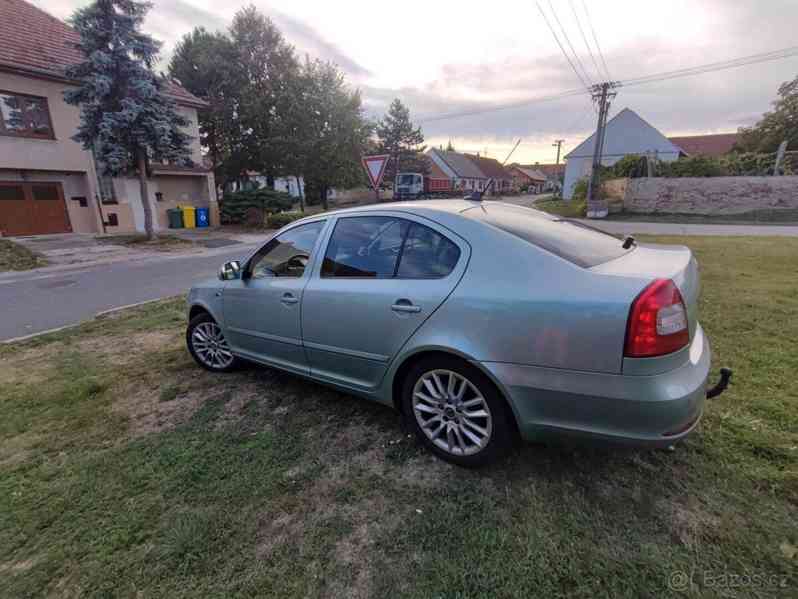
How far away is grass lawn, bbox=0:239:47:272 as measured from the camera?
34.5 ft

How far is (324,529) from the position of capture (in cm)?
206

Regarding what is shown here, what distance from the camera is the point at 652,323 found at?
1827 mm

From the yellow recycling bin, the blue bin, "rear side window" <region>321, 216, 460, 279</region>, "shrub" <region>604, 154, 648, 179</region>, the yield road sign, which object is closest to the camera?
"rear side window" <region>321, 216, 460, 279</region>

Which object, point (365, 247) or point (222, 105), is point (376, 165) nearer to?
point (365, 247)

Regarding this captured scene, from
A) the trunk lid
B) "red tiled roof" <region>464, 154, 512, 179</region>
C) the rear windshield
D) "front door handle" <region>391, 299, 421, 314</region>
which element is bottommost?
"front door handle" <region>391, 299, 421, 314</region>

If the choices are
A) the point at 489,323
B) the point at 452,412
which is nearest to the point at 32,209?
the point at 452,412

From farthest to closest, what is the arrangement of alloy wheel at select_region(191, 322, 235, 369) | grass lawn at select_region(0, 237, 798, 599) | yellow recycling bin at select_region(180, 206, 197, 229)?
yellow recycling bin at select_region(180, 206, 197, 229) → alloy wheel at select_region(191, 322, 235, 369) → grass lawn at select_region(0, 237, 798, 599)

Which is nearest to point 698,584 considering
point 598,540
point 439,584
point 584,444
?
point 598,540

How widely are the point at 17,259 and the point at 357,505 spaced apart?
13.8 meters

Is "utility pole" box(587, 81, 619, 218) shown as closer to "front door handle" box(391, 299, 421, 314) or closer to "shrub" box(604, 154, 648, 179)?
"shrub" box(604, 154, 648, 179)

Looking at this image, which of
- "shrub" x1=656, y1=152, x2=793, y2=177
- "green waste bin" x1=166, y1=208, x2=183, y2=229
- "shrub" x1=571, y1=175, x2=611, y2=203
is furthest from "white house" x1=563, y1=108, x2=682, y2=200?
"green waste bin" x1=166, y1=208, x2=183, y2=229

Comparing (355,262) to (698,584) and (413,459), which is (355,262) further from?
(698,584)

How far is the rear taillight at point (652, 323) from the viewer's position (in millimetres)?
1823

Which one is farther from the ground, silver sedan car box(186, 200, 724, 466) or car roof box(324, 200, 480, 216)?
car roof box(324, 200, 480, 216)
